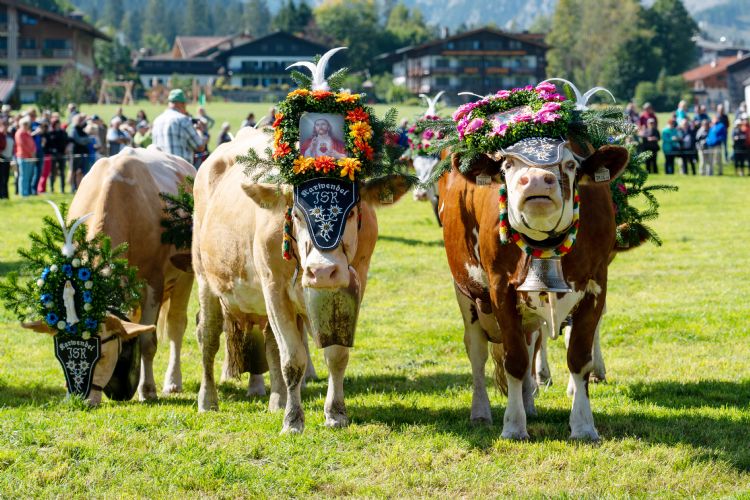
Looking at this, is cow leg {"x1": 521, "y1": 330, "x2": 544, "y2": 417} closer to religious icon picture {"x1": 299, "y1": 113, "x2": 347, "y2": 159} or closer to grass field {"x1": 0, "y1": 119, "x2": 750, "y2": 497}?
grass field {"x1": 0, "y1": 119, "x2": 750, "y2": 497}

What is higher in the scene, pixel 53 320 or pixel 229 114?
pixel 229 114

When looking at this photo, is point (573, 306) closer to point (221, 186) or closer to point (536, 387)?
point (536, 387)

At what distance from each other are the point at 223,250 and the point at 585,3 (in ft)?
397

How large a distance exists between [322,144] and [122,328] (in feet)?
8.80

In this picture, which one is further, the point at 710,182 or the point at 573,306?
the point at 710,182

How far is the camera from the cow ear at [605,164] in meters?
7.62

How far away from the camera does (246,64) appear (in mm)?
134875

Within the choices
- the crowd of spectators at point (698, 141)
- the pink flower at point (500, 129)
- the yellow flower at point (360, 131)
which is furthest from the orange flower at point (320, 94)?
the crowd of spectators at point (698, 141)

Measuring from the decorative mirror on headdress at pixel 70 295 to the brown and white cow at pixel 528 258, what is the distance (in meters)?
3.14


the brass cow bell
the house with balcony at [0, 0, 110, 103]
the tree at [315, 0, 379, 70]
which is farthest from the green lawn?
the tree at [315, 0, 379, 70]

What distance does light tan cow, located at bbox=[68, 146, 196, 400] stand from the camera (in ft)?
34.5

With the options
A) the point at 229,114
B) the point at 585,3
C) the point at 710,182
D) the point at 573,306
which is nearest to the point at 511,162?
the point at 573,306

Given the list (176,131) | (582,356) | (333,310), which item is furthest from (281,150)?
(176,131)

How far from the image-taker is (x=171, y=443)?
7859mm
